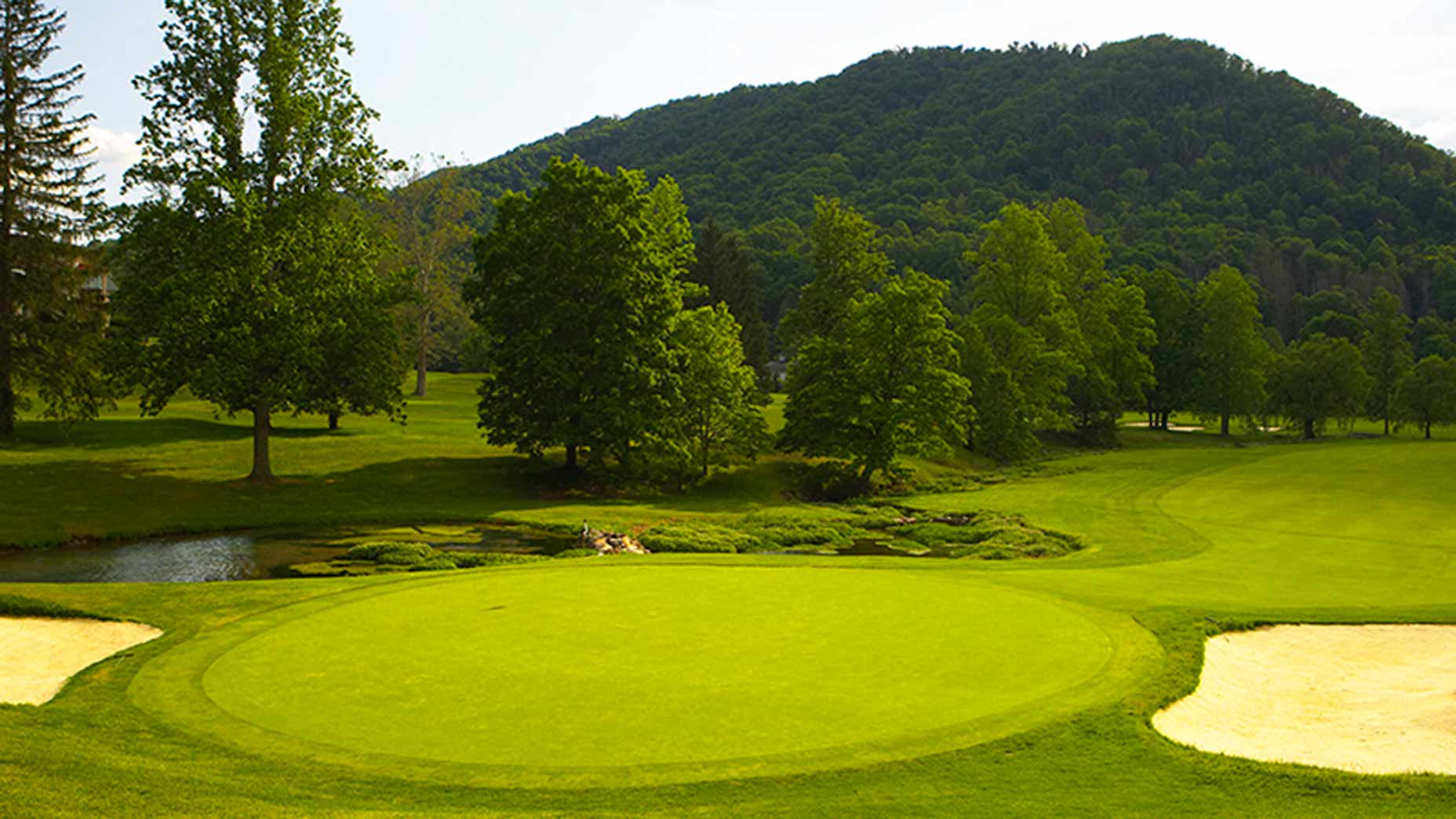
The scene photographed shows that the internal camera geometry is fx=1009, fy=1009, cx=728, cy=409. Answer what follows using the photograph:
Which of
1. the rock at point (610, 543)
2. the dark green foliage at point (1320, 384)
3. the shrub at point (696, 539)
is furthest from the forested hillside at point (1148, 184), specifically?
the rock at point (610, 543)

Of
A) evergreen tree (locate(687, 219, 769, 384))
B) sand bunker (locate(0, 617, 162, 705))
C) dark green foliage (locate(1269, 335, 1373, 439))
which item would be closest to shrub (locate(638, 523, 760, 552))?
sand bunker (locate(0, 617, 162, 705))

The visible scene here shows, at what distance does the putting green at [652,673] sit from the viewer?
10.0 meters

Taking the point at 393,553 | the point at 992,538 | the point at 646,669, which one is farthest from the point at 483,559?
the point at 992,538

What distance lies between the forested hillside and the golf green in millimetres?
115338

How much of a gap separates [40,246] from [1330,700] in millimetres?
47447

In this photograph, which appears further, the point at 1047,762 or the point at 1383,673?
the point at 1383,673

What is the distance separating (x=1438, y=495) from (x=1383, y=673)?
3341 cm

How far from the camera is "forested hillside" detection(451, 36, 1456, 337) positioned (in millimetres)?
143750

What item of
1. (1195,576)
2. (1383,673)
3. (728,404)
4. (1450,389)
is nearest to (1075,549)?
(1195,576)

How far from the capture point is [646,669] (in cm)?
1249

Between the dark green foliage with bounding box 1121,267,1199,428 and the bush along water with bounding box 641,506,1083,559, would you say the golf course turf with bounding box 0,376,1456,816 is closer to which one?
the bush along water with bounding box 641,506,1083,559

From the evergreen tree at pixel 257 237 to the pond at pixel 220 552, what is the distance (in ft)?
25.6

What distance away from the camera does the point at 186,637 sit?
1517cm

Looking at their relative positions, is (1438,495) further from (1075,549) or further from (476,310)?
(476,310)
